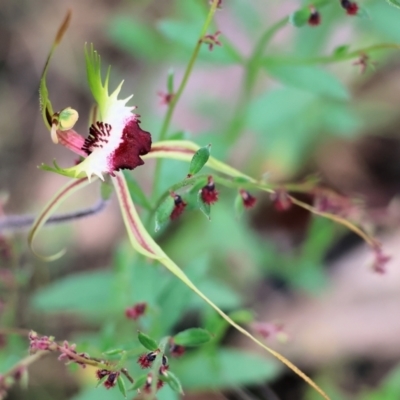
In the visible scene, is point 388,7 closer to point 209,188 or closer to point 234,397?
point 209,188

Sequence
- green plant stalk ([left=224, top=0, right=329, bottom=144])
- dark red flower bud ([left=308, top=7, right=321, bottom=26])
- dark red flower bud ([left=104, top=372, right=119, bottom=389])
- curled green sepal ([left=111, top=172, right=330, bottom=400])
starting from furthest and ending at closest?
green plant stalk ([left=224, top=0, right=329, bottom=144])
dark red flower bud ([left=308, top=7, right=321, bottom=26])
curled green sepal ([left=111, top=172, right=330, bottom=400])
dark red flower bud ([left=104, top=372, right=119, bottom=389])

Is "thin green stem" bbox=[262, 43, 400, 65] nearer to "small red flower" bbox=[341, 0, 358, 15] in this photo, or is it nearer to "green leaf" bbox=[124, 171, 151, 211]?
"small red flower" bbox=[341, 0, 358, 15]

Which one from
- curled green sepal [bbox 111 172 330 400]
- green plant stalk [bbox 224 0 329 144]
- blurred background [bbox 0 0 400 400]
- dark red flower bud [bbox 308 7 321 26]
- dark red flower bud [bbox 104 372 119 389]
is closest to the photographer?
dark red flower bud [bbox 104 372 119 389]

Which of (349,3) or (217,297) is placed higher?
(349,3)

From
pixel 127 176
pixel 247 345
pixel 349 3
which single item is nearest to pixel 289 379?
pixel 247 345

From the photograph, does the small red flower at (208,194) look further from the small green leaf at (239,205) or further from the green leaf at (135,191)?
the green leaf at (135,191)

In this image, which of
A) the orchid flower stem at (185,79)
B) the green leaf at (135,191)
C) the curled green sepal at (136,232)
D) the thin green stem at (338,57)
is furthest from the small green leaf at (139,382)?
the thin green stem at (338,57)

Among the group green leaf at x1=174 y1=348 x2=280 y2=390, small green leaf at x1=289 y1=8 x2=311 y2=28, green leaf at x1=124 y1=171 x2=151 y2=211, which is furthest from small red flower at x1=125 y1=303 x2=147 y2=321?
small green leaf at x1=289 y1=8 x2=311 y2=28

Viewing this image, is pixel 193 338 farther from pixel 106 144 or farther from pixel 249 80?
pixel 249 80
